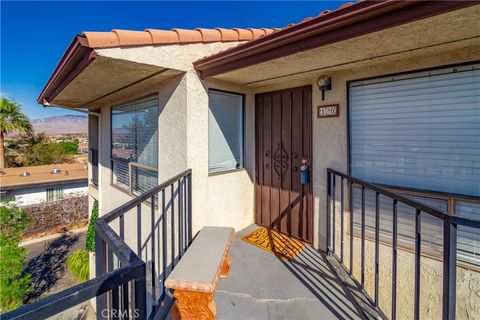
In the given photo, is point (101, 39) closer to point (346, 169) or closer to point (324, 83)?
point (324, 83)

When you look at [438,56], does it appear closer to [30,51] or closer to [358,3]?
[358,3]

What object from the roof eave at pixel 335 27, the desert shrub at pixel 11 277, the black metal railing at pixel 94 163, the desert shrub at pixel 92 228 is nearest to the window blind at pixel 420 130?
the roof eave at pixel 335 27

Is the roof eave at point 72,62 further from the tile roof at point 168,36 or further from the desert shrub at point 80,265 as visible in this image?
the desert shrub at point 80,265

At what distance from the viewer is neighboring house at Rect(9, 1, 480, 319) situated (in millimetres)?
2318

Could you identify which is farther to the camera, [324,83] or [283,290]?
[324,83]

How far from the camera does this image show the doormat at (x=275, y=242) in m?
3.53

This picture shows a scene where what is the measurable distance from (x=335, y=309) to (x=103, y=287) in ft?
7.61

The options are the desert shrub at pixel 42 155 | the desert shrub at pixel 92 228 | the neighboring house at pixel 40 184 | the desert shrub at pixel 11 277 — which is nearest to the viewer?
the desert shrub at pixel 92 228

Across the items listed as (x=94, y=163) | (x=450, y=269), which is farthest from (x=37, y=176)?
(x=450, y=269)

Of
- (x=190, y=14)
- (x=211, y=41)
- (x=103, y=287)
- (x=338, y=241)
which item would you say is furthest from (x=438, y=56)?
(x=190, y=14)

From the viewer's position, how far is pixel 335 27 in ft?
6.86

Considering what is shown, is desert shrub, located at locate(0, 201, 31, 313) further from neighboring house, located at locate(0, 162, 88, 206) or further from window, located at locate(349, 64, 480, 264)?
window, located at locate(349, 64, 480, 264)

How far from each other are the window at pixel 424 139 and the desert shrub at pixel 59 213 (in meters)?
19.7

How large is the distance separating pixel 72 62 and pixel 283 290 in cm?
364
